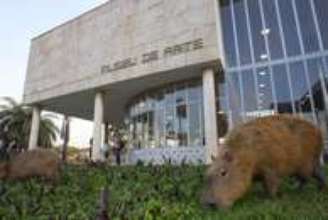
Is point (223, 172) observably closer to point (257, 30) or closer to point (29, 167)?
point (29, 167)

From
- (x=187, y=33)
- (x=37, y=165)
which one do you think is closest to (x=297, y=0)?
(x=187, y=33)

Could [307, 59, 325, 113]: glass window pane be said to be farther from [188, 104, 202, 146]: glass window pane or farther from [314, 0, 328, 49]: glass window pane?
[188, 104, 202, 146]: glass window pane

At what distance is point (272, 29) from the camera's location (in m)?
16.2

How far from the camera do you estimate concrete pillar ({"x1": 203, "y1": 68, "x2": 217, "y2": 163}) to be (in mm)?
15359

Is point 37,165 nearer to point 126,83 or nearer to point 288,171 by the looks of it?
point 288,171

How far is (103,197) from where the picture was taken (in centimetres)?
265

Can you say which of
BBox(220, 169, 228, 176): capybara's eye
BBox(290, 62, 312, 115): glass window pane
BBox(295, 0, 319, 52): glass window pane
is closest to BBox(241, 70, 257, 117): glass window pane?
BBox(290, 62, 312, 115): glass window pane

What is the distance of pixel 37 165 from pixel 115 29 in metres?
14.7

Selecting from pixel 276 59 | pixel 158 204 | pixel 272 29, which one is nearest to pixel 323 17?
pixel 272 29

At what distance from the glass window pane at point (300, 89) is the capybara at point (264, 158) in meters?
9.24

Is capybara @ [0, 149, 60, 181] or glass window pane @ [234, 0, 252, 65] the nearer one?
capybara @ [0, 149, 60, 181]

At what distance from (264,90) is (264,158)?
1108 centimetres

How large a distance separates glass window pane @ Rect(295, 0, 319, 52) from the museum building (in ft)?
0.16

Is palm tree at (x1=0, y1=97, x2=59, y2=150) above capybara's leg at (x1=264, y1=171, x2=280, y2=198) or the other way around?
above
